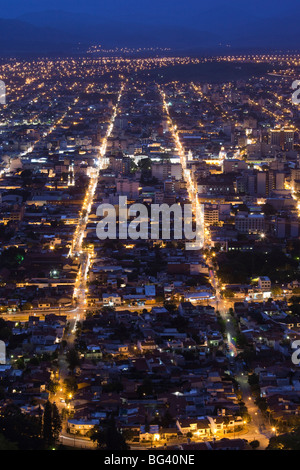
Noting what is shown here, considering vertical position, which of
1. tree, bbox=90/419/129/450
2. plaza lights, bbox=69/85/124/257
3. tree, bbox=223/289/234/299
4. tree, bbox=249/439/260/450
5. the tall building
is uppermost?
the tall building

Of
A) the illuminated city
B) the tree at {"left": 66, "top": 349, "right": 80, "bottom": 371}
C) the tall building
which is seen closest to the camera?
the illuminated city

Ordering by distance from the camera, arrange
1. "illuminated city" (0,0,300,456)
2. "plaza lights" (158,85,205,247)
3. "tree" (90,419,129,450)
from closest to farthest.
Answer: "tree" (90,419,129,450), "illuminated city" (0,0,300,456), "plaza lights" (158,85,205,247)

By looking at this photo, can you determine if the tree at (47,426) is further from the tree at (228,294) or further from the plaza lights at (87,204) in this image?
the plaza lights at (87,204)

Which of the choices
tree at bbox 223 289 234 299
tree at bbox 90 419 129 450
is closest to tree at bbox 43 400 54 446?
tree at bbox 90 419 129 450

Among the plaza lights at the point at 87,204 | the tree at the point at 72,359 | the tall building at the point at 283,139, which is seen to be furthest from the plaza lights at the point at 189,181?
the tree at the point at 72,359

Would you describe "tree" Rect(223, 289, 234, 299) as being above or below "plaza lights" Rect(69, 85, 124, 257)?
below

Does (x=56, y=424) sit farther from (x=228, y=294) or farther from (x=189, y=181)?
(x=189, y=181)

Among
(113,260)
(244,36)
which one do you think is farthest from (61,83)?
(244,36)

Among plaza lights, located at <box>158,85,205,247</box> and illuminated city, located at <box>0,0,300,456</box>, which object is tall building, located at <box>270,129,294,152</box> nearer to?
illuminated city, located at <box>0,0,300,456</box>

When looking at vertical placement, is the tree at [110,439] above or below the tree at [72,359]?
below
